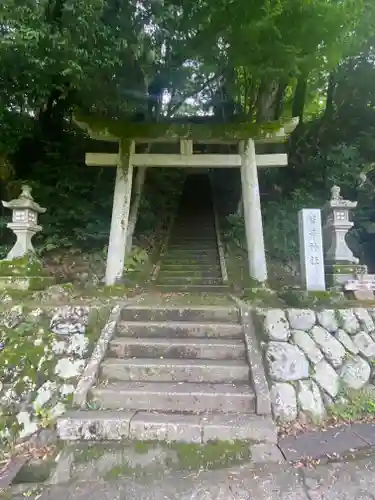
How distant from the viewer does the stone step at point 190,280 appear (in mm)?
7230

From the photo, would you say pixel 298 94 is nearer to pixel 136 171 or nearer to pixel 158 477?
pixel 136 171

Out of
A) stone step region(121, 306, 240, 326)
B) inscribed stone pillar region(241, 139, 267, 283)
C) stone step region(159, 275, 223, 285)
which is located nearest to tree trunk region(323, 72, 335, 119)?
inscribed stone pillar region(241, 139, 267, 283)

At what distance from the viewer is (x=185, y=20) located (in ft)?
19.2

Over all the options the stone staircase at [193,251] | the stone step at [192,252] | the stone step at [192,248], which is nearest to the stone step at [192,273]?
the stone staircase at [193,251]

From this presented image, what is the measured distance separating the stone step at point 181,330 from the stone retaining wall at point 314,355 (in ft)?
1.20

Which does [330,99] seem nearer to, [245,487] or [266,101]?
[266,101]

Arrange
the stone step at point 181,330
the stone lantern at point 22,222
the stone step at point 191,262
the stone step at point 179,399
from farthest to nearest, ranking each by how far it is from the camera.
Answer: the stone step at point 191,262
the stone lantern at point 22,222
the stone step at point 181,330
the stone step at point 179,399

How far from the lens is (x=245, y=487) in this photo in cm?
257

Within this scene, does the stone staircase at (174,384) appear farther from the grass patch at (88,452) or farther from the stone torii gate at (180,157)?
the stone torii gate at (180,157)

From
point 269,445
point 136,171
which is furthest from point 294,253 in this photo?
point 269,445

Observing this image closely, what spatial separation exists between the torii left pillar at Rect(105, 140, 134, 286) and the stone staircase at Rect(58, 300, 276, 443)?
74.8 inches

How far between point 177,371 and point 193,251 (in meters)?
5.41

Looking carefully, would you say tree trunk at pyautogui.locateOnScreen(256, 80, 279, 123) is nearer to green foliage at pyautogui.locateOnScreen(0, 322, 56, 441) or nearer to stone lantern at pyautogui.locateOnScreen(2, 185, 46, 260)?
stone lantern at pyautogui.locateOnScreen(2, 185, 46, 260)

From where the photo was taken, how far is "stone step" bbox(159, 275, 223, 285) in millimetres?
7230
